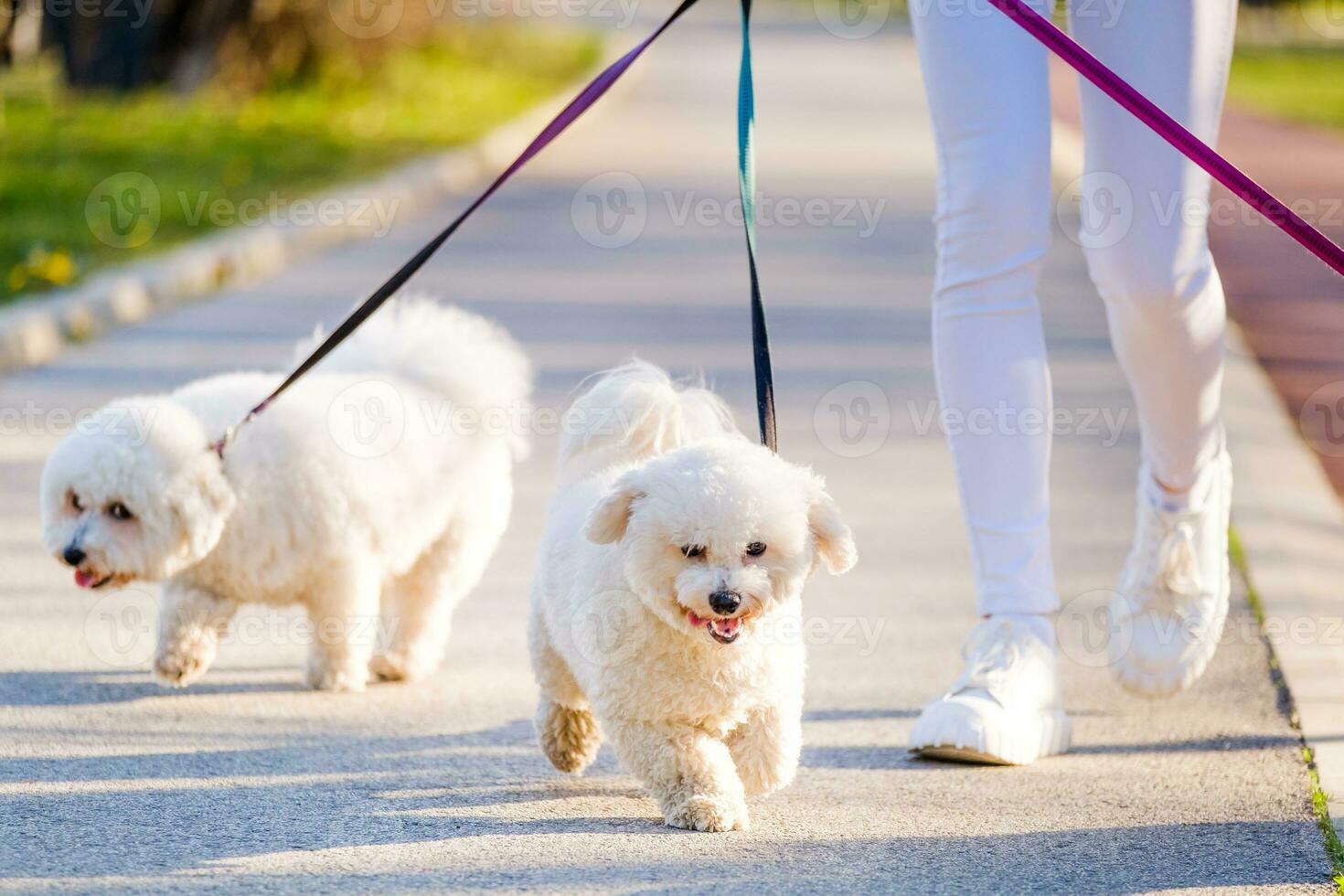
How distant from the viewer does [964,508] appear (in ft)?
12.4

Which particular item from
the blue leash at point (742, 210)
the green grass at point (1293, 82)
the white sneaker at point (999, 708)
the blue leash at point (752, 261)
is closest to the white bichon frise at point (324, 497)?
the blue leash at point (742, 210)

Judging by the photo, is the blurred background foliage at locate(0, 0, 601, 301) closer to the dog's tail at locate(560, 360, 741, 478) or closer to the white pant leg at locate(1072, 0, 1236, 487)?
the dog's tail at locate(560, 360, 741, 478)

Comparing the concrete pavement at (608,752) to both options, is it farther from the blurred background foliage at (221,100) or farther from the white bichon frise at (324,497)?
the blurred background foliage at (221,100)

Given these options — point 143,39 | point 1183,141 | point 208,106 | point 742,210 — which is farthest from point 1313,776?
point 143,39

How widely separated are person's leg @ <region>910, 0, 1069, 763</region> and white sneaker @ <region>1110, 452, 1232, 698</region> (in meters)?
0.23

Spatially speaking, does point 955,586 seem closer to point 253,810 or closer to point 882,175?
point 253,810

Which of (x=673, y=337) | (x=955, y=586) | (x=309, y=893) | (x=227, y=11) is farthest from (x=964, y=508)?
(x=227, y=11)

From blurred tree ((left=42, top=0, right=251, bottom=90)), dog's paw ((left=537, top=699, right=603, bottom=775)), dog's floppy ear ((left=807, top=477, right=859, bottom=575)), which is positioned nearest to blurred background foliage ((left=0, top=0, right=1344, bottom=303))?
blurred tree ((left=42, top=0, right=251, bottom=90))

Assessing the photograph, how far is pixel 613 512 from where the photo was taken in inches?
118

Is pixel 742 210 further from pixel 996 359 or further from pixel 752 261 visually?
pixel 996 359

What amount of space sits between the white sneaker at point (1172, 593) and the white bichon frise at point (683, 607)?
95 cm

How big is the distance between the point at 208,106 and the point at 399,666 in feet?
50.4

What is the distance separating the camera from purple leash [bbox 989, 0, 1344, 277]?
2.94m

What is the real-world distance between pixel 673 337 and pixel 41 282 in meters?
2.97
